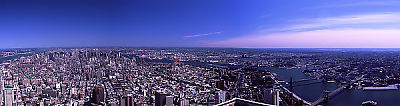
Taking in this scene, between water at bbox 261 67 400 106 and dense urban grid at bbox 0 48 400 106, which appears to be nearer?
dense urban grid at bbox 0 48 400 106

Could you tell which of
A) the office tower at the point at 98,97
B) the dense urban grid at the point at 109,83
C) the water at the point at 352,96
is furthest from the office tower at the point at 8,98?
the water at the point at 352,96

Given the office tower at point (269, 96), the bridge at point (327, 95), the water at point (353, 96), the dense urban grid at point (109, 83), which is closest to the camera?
the office tower at point (269, 96)

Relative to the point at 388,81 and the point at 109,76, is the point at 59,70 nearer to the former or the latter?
the point at 109,76

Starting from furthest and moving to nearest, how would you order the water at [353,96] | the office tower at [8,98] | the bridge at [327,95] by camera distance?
1. the water at [353,96]
2. the bridge at [327,95]
3. the office tower at [8,98]

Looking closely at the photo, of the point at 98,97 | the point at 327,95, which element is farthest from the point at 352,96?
the point at 98,97

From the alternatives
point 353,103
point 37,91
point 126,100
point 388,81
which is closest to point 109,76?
point 37,91

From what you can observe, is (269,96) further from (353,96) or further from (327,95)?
(353,96)

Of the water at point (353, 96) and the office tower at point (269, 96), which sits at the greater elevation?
the office tower at point (269, 96)

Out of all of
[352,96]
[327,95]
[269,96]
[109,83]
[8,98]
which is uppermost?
[269,96]

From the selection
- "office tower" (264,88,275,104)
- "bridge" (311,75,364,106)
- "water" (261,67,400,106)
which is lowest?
"water" (261,67,400,106)

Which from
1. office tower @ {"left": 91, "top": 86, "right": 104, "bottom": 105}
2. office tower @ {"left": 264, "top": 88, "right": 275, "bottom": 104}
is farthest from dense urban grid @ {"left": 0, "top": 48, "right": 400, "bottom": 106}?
office tower @ {"left": 264, "top": 88, "right": 275, "bottom": 104}

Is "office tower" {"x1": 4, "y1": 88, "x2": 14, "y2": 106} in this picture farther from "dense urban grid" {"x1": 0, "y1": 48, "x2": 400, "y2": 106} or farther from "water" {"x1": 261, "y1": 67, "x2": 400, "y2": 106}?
"water" {"x1": 261, "y1": 67, "x2": 400, "y2": 106}

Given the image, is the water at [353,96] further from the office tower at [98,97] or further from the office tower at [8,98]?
the office tower at [8,98]
